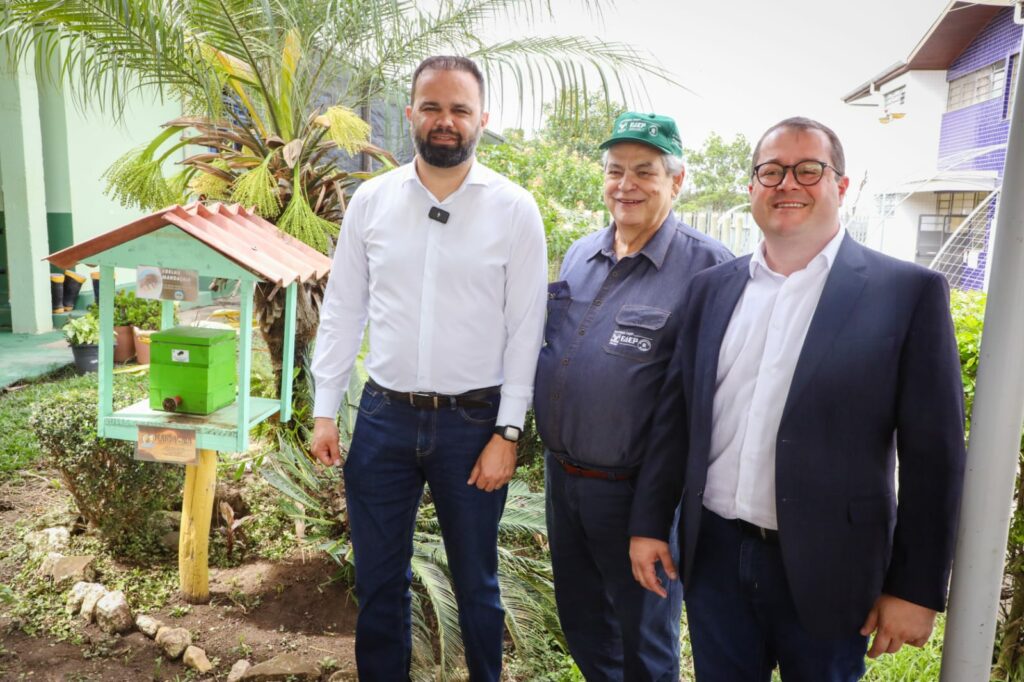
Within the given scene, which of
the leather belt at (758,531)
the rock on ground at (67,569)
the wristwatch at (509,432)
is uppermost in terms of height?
the wristwatch at (509,432)

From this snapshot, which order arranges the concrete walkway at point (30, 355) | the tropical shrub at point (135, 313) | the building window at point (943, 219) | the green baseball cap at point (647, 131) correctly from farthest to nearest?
the building window at point (943, 219) < the tropical shrub at point (135, 313) < the concrete walkway at point (30, 355) < the green baseball cap at point (647, 131)

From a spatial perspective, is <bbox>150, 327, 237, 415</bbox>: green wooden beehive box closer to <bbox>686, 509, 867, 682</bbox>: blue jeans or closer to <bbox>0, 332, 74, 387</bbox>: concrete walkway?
<bbox>686, 509, 867, 682</bbox>: blue jeans

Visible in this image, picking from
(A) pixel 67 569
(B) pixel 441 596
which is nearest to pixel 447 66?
(B) pixel 441 596

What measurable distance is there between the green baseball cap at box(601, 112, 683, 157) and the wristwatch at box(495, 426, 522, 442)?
979 millimetres

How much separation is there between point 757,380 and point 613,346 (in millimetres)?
561

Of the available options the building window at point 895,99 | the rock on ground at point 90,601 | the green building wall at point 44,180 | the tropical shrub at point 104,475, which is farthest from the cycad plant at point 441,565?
the building window at point 895,99

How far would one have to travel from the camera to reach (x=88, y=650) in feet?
10.7

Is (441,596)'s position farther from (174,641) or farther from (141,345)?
(141,345)

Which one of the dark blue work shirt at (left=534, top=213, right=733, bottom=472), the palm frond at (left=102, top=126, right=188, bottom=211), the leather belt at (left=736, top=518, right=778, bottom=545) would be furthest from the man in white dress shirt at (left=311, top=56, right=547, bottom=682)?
the palm frond at (left=102, top=126, right=188, bottom=211)

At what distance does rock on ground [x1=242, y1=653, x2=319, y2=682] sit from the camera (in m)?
3.09

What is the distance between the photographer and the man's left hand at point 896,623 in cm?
172

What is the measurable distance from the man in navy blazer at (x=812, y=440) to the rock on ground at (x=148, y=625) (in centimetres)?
251

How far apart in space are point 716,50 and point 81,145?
3276 centimetres

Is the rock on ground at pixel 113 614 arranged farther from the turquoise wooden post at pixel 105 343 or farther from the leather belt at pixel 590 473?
the leather belt at pixel 590 473
